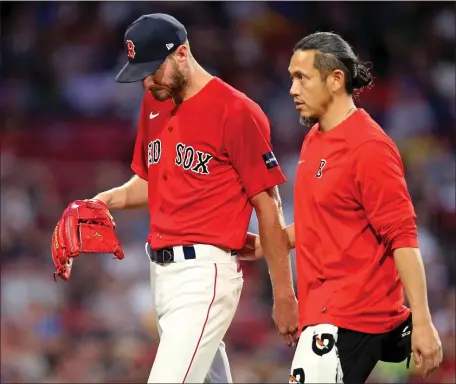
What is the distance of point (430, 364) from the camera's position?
10.1ft

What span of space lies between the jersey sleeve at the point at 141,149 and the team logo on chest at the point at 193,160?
0.39m

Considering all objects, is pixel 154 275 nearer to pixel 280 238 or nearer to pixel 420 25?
pixel 280 238

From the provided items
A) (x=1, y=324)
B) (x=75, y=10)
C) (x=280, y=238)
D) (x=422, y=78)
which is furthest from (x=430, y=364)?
(x=75, y=10)

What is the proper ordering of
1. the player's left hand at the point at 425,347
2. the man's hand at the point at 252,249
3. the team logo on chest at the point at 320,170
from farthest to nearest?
the man's hand at the point at 252,249 < the team logo on chest at the point at 320,170 < the player's left hand at the point at 425,347

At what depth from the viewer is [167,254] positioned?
12.1ft

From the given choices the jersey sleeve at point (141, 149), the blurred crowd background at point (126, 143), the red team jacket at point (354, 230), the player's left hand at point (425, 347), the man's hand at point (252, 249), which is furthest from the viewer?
the blurred crowd background at point (126, 143)

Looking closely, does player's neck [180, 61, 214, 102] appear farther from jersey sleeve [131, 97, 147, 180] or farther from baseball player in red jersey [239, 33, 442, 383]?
baseball player in red jersey [239, 33, 442, 383]

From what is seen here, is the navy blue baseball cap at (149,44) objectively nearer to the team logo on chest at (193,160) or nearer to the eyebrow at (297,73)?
the team logo on chest at (193,160)

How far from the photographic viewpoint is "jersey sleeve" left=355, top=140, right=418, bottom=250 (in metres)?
3.12

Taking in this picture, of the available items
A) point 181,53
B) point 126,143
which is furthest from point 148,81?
point 126,143

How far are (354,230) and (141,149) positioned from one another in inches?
47.7

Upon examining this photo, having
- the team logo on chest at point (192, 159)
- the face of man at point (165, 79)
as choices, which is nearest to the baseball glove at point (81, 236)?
the team logo on chest at point (192, 159)

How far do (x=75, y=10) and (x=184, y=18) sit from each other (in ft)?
3.98

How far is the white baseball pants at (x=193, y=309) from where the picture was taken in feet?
11.3
